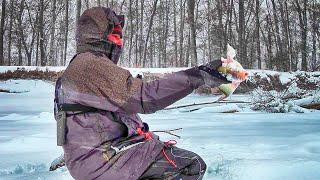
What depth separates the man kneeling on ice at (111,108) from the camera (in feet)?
6.57

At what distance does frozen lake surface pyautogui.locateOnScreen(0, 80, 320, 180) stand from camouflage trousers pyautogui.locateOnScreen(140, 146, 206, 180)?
1.91 meters

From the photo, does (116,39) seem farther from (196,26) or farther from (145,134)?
(196,26)

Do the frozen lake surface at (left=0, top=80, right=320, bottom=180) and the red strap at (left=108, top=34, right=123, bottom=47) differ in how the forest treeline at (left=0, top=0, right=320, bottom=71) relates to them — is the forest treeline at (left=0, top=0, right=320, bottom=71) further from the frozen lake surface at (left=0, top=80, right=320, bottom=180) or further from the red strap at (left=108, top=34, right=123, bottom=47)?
the red strap at (left=108, top=34, right=123, bottom=47)

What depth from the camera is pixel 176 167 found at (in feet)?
7.09

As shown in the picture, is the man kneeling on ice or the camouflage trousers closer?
the man kneeling on ice

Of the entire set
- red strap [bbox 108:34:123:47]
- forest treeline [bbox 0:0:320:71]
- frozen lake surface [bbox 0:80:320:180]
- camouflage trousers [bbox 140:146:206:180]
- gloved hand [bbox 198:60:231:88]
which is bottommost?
frozen lake surface [bbox 0:80:320:180]

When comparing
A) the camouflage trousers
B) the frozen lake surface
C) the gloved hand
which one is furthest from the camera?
the frozen lake surface

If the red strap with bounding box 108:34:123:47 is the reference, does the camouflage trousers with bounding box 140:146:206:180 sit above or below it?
below

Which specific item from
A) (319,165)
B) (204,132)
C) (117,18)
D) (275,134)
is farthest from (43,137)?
(117,18)

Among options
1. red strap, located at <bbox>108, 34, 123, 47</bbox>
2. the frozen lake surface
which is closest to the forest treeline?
the frozen lake surface

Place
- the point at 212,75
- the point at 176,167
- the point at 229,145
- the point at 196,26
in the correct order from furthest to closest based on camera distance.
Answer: the point at 196,26, the point at 229,145, the point at 176,167, the point at 212,75

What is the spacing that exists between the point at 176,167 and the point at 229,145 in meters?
3.46

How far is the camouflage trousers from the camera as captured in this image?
2143 millimetres

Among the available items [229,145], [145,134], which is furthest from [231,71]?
[229,145]
